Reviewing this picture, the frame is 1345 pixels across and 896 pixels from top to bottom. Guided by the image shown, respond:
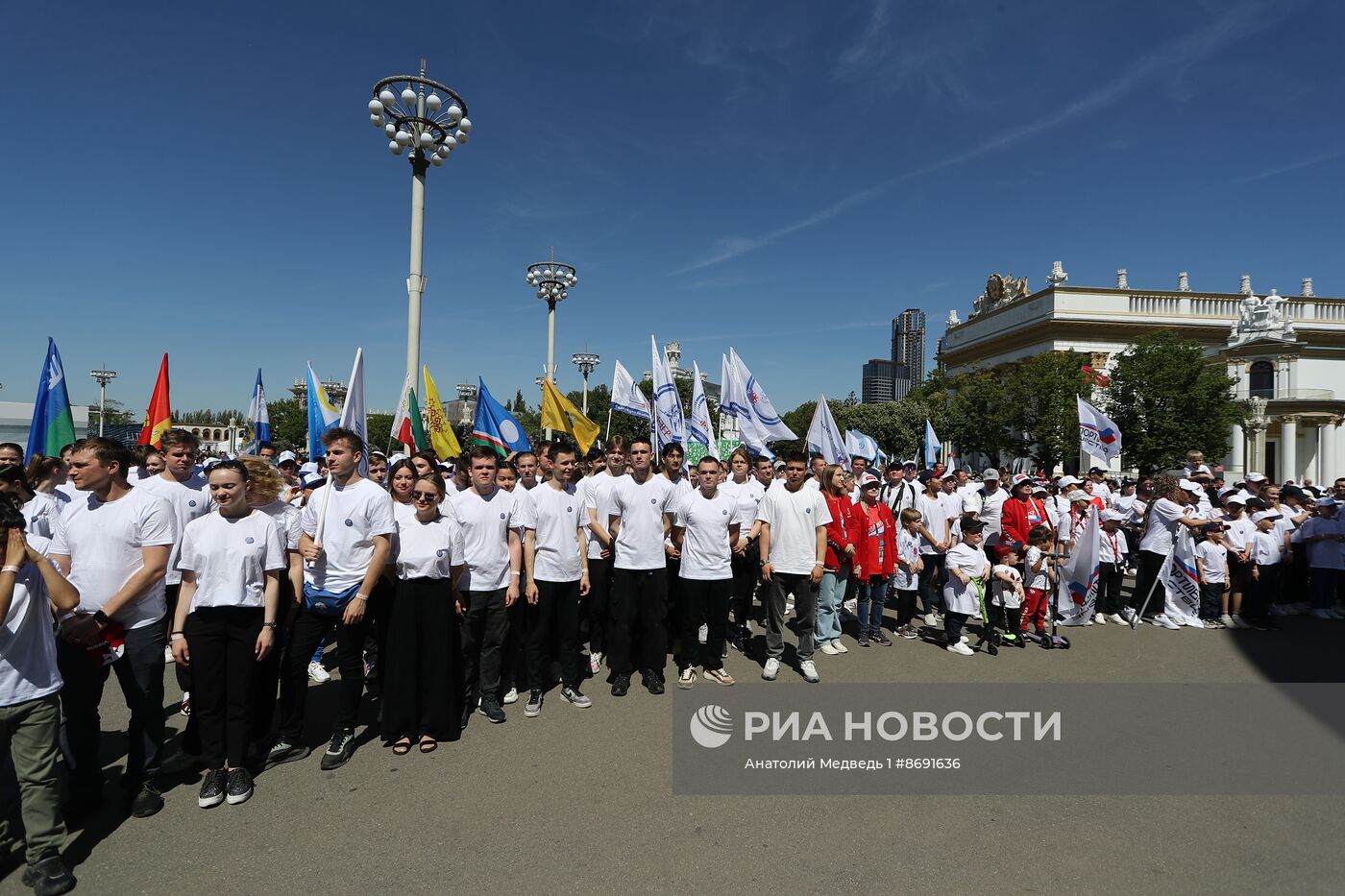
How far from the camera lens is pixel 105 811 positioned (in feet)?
11.7

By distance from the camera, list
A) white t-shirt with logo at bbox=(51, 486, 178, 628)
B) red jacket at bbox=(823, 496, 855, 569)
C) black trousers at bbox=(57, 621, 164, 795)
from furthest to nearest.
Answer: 1. red jacket at bbox=(823, 496, 855, 569)
2. white t-shirt with logo at bbox=(51, 486, 178, 628)
3. black trousers at bbox=(57, 621, 164, 795)

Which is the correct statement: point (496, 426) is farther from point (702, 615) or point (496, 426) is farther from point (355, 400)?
point (702, 615)

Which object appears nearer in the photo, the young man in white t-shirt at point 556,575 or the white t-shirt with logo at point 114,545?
the white t-shirt with logo at point 114,545

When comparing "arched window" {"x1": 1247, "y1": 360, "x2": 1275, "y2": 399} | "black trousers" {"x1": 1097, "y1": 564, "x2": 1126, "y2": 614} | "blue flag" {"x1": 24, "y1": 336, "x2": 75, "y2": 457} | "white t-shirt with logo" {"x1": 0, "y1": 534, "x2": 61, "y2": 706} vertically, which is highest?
"arched window" {"x1": 1247, "y1": 360, "x2": 1275, "y2": 399}

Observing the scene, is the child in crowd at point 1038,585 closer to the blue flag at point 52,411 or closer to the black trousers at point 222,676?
the black trousers at point 222,676

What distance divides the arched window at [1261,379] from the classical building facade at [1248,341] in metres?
0.06

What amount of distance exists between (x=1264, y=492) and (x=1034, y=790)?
30.8ft

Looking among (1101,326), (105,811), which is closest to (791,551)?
(105,811)

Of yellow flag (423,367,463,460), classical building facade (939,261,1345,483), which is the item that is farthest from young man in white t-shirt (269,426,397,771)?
classical building facade (939,261,1345,483)

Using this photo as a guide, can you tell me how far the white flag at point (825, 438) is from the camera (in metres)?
11.3

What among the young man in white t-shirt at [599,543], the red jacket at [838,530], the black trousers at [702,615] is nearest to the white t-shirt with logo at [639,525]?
the young man in white t-shirt at [599,543]

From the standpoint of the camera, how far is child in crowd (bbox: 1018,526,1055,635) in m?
7.14

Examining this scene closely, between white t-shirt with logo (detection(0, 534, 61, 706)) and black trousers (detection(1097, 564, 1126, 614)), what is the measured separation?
9634 millimetres

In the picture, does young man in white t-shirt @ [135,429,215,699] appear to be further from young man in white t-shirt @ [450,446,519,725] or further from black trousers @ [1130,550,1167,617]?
black trousers @ [1130,550,1167,617]
